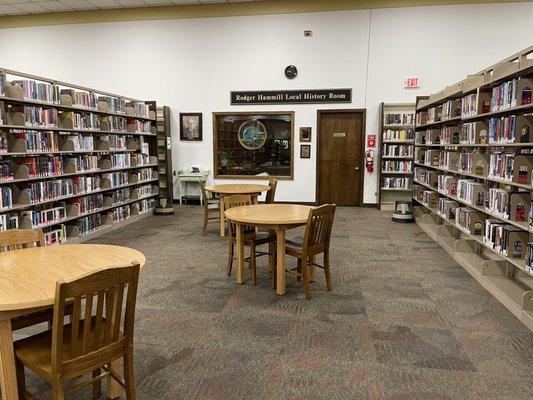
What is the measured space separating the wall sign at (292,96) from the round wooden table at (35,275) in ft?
22.9

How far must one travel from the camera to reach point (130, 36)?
30.4 feet

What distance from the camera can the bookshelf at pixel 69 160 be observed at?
4715 millimetres

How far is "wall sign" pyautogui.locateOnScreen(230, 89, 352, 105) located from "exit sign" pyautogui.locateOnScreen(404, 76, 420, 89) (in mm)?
1177

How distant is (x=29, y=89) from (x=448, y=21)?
7.73 meters

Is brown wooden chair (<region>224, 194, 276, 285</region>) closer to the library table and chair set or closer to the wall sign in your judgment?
the library table and chair set

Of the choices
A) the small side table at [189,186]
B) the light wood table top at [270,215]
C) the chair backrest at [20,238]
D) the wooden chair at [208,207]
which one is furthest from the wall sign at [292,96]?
the chair backrest at [20,238]

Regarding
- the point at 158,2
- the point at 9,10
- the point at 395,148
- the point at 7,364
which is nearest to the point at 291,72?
the point at 395,148

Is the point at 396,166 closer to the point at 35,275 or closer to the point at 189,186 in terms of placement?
the point at 189,186

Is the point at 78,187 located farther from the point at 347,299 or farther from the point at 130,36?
the point at 130,36

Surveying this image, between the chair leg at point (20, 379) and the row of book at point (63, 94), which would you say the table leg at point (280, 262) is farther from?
the row of book at point (63, 94)

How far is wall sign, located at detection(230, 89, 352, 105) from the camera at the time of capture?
346 inches

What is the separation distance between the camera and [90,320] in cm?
183

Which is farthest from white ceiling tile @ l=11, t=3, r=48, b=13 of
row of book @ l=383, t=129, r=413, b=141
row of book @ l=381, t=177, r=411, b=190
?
row of book @ l=381, t=177, r=411, b=190

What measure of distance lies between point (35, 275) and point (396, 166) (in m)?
7.73
